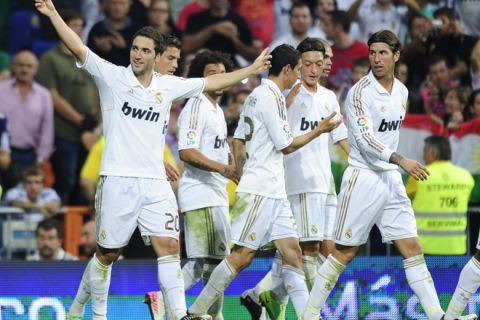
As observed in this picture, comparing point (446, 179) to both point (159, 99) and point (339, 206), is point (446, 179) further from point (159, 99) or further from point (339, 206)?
point (159, 99)

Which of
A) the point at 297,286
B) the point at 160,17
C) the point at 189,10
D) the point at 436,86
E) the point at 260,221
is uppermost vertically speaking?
the point at 189,10

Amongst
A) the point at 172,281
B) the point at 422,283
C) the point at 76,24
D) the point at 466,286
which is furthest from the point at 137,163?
the point at 76,24

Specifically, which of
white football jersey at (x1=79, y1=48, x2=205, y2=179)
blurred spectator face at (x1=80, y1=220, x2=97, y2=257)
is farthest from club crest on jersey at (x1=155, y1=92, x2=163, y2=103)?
blurred spectator face at (x1=80, y1=220, x2=97, y2=257)

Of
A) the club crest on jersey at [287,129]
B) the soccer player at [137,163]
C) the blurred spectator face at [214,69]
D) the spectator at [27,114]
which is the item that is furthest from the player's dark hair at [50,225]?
the club crest on jersey at [287,129]

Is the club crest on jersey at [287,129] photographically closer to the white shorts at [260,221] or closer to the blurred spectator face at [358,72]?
the white shorts at [260,221]

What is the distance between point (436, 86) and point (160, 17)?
361 centimetres

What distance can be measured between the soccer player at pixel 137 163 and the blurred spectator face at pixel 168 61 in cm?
121

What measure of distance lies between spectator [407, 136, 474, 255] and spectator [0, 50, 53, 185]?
194 inches

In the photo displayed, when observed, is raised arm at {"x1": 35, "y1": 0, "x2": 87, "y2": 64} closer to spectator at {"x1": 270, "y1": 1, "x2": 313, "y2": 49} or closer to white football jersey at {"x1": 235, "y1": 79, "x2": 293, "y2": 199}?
white football jersey at {"x1": 235, "y1": 79, "x2": 293, "y2": 199}

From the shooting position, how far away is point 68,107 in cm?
1803

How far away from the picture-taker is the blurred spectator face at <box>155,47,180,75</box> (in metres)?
12.9

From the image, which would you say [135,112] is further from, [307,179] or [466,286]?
[466,286]

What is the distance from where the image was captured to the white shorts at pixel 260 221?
40.4ft

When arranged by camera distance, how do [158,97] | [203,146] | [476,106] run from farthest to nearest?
[476,106], [203,146], [158,97]
